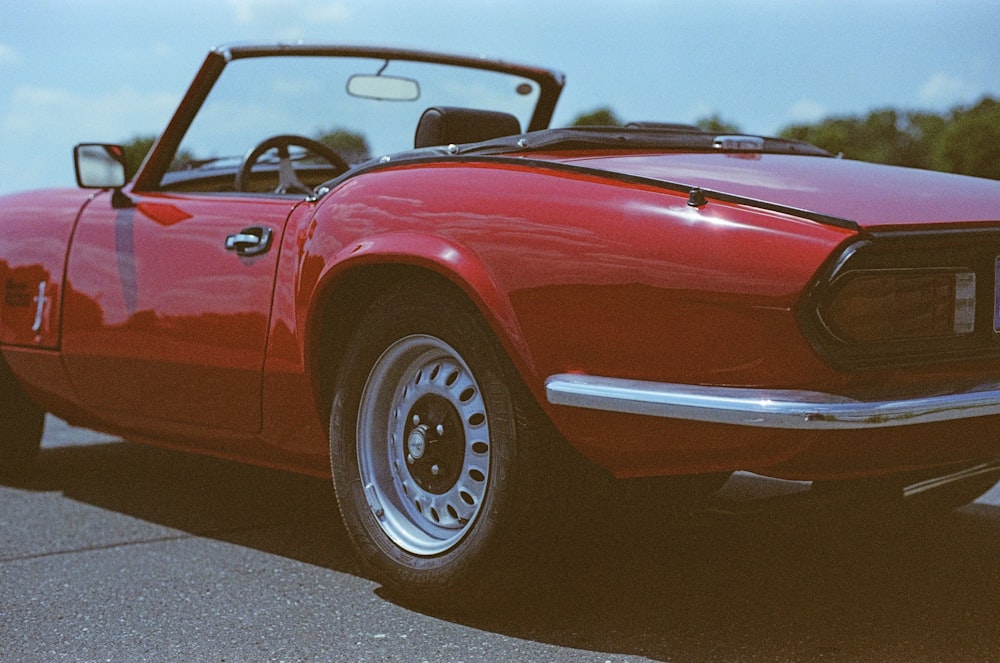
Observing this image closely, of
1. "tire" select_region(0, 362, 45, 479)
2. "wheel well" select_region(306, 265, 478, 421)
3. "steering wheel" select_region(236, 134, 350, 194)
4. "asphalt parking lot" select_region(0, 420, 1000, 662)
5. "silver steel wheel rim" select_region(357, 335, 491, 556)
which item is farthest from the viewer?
"tire" select_region(0, 362, 45, 479)

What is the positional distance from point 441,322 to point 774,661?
1.04 meters

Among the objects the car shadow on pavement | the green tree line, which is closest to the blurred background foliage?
the green tree line

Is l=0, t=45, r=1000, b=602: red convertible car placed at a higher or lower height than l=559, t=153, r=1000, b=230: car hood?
lower

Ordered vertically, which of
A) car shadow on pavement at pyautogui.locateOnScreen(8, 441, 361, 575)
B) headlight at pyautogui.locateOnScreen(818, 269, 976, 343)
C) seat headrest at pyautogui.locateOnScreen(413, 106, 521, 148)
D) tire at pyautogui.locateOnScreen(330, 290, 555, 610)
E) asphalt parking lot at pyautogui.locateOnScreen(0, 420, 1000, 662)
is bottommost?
car shadow on pavement at pyautogui.locateOnScreen(8, 441, 361, 575)

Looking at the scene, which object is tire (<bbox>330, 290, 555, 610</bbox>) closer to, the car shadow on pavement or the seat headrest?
the car shadow on pavement

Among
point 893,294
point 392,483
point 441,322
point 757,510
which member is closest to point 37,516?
point 392,483

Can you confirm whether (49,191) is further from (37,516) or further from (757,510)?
(757,510)

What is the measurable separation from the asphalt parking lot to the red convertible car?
0.65ft

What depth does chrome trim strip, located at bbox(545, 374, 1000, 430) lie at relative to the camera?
2.47 m

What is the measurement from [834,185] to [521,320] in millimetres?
753

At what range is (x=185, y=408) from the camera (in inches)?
155

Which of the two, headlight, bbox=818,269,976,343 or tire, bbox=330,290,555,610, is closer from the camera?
headlight, bbox=818,269,976,343

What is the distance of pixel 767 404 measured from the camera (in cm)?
249

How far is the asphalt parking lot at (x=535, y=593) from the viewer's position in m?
2.83
